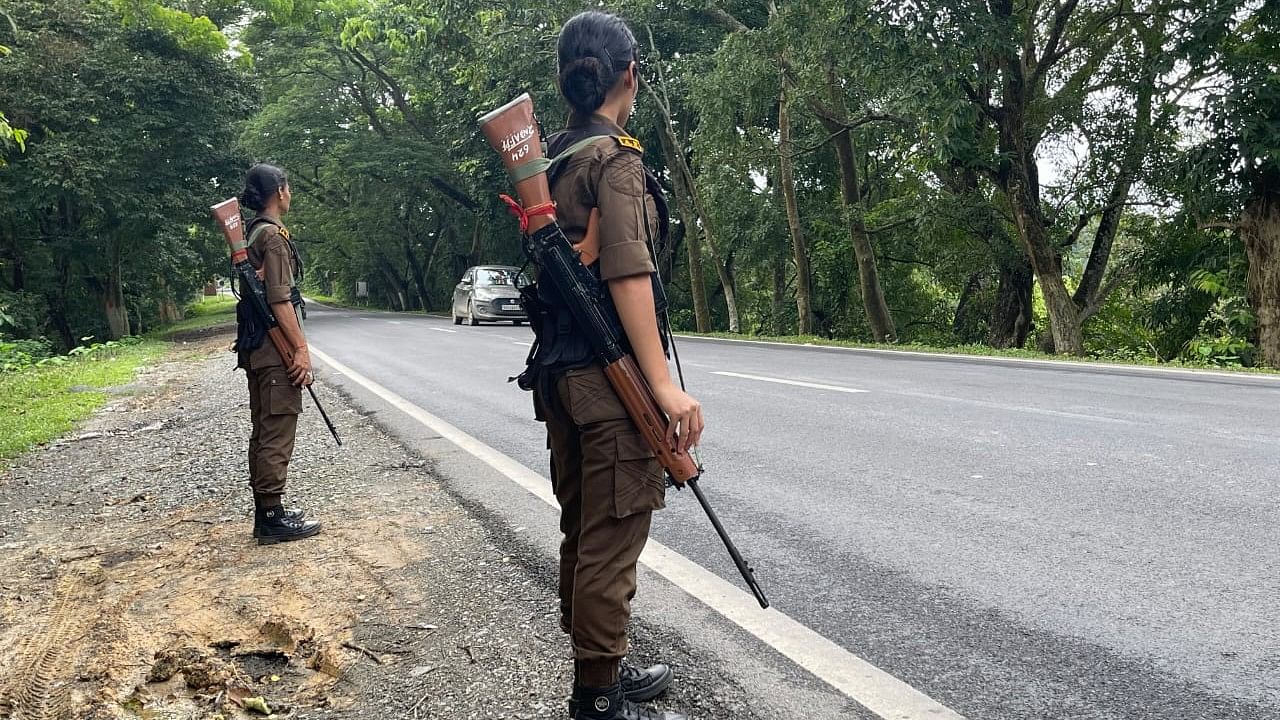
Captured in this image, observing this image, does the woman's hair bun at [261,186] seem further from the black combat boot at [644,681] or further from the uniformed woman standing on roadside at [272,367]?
the black combat boot at [644,681]

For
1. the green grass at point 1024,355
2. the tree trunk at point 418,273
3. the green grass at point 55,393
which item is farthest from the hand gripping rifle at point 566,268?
the tree trunk at point 418,273

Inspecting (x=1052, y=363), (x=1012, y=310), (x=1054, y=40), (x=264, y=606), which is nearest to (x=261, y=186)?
(x=264, y=606)

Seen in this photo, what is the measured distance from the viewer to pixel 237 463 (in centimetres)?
665

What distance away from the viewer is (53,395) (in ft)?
39.8

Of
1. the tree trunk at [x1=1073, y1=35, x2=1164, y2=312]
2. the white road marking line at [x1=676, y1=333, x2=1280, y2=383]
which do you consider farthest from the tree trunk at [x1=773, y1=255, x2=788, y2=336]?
the white road marking line at [x1=676, y1=333, x2=1280, y2=383]

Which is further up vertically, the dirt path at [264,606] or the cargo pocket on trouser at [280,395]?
the cargo pocket on trouser at [280,395]

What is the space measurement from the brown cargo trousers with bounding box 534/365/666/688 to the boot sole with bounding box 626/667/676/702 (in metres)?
0.23

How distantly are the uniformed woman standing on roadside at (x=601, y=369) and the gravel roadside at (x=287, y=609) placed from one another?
0.38 meters

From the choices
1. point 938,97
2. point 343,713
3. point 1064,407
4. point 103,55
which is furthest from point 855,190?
point 343,713

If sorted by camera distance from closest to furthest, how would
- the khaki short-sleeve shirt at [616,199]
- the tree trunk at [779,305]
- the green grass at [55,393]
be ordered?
the khaki short-sleeve shirt at [616,199], the green grass at [55,393], the tree trunk at [779,305]

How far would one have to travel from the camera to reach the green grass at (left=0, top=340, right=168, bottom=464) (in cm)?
874

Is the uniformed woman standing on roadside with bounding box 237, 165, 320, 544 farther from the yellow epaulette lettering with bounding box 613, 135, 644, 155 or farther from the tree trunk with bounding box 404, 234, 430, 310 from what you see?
the tree trunk with bounding box 404, 234, 430, 310

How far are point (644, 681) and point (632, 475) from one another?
691 mm

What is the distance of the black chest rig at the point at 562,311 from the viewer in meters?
2.40
